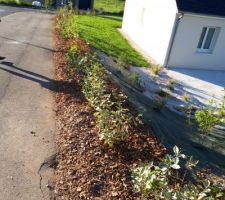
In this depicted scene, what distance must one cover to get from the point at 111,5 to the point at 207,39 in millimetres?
37977

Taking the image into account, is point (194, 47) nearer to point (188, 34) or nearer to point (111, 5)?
point (188, 34)

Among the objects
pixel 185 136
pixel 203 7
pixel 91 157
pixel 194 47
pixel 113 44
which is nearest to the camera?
pixel 91 157

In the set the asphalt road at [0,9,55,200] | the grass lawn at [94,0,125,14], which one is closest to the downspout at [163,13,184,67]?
the asphalt road at [0,9,55,200]

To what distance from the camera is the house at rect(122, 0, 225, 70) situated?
16.2 m

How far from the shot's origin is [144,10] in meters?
21.1

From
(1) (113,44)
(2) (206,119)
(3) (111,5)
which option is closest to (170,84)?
(2) (206,119)

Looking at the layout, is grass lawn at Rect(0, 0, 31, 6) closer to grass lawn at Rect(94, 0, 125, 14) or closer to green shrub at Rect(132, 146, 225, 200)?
grass lawn at Rect(94, 0, 125, 14)

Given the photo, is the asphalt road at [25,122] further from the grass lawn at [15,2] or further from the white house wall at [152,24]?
the grass lawn at [15,2]

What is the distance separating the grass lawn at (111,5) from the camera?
46.8 meters

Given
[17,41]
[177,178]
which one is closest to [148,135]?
[177,178]

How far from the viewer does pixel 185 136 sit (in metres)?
9.00

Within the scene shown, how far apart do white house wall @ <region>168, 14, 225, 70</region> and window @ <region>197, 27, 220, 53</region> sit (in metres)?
0.23

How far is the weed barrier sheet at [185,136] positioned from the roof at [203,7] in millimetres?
6982

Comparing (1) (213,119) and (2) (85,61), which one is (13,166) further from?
(2) (85,61)
